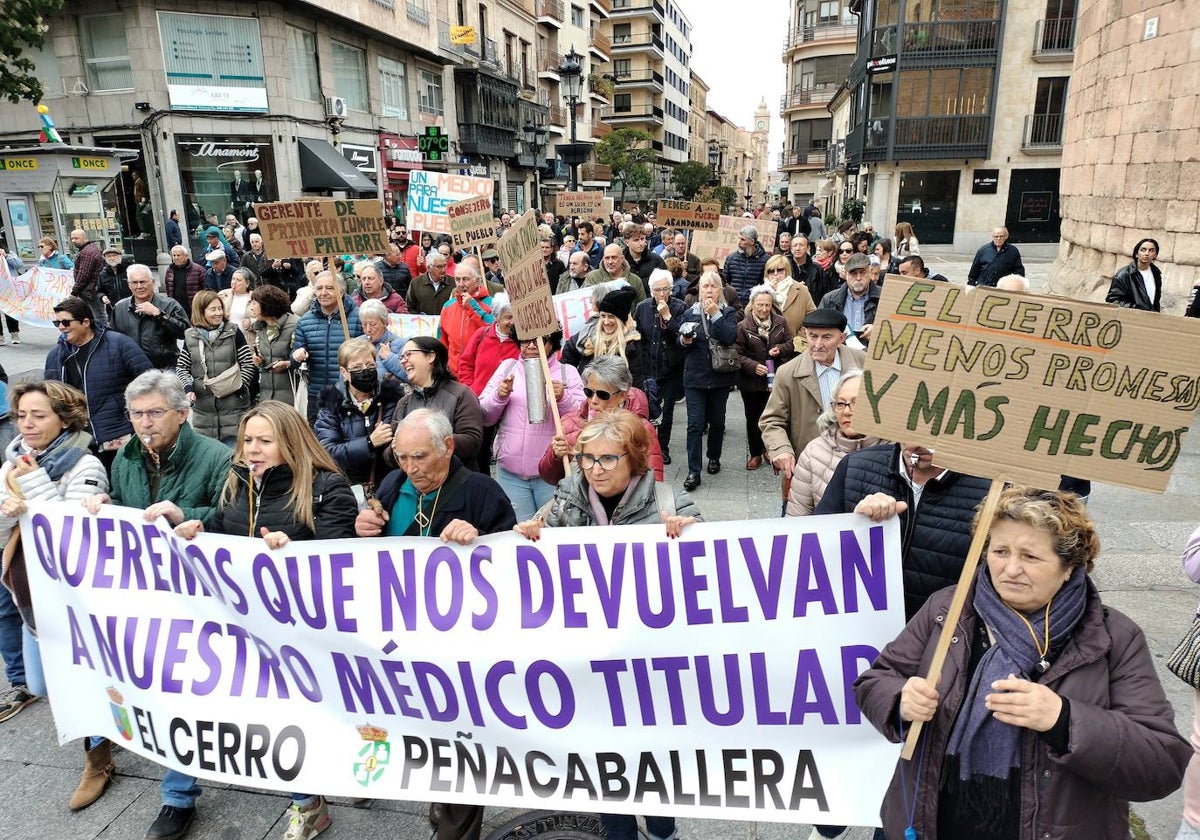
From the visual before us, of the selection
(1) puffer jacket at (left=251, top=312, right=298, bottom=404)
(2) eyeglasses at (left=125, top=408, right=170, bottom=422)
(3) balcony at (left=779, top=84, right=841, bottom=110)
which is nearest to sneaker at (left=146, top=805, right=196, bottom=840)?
(2) eyeglasses at (left=125, top=408, right=170, bottom=422)

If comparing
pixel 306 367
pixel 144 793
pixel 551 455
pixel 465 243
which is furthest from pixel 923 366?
pixel 465 243

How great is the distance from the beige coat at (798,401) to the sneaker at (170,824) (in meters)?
3.63

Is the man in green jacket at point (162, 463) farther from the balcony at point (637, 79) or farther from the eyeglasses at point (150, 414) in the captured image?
the balcony at point (637, 79)

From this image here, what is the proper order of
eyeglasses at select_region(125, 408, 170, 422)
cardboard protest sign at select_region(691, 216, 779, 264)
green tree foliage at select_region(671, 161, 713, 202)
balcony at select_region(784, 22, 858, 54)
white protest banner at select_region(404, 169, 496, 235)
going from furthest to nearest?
1. green tree foliage at select_region(671, 161, 713, 202)
2. balcony at select_region(784, 22, 858, 54)
3. cardboard protest sign at select_region(691, 216, 779, 264)
4. white protest banner at select_region(404, 169, 496, 235)
5. eyeglasses at select_region(125, 408, 170, 422)

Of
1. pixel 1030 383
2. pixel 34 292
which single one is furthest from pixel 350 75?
pixel 1030 383

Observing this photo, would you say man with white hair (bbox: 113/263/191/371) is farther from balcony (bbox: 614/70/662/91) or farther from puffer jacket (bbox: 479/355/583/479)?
balcony (bbox: 614/70/662/91)

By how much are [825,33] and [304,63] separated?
135ft

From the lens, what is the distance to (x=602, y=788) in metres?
2.89

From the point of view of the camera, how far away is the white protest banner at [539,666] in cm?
286

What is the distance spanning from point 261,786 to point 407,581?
1.03 meters

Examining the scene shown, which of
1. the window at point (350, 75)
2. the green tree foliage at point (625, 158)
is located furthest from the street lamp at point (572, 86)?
the green tree foliage at point (625, 158)

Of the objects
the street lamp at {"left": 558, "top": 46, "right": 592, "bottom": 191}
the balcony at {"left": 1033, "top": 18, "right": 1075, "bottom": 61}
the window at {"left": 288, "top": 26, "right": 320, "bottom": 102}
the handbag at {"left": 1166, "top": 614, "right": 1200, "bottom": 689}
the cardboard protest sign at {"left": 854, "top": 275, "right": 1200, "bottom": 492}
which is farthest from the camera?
the balcony at {"left": 1033, "top": 18, "right": 1075, "bottom": 61}

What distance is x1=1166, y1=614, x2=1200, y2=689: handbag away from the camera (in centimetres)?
250

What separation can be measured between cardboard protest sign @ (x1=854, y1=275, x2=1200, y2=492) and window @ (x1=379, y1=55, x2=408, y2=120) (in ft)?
102
